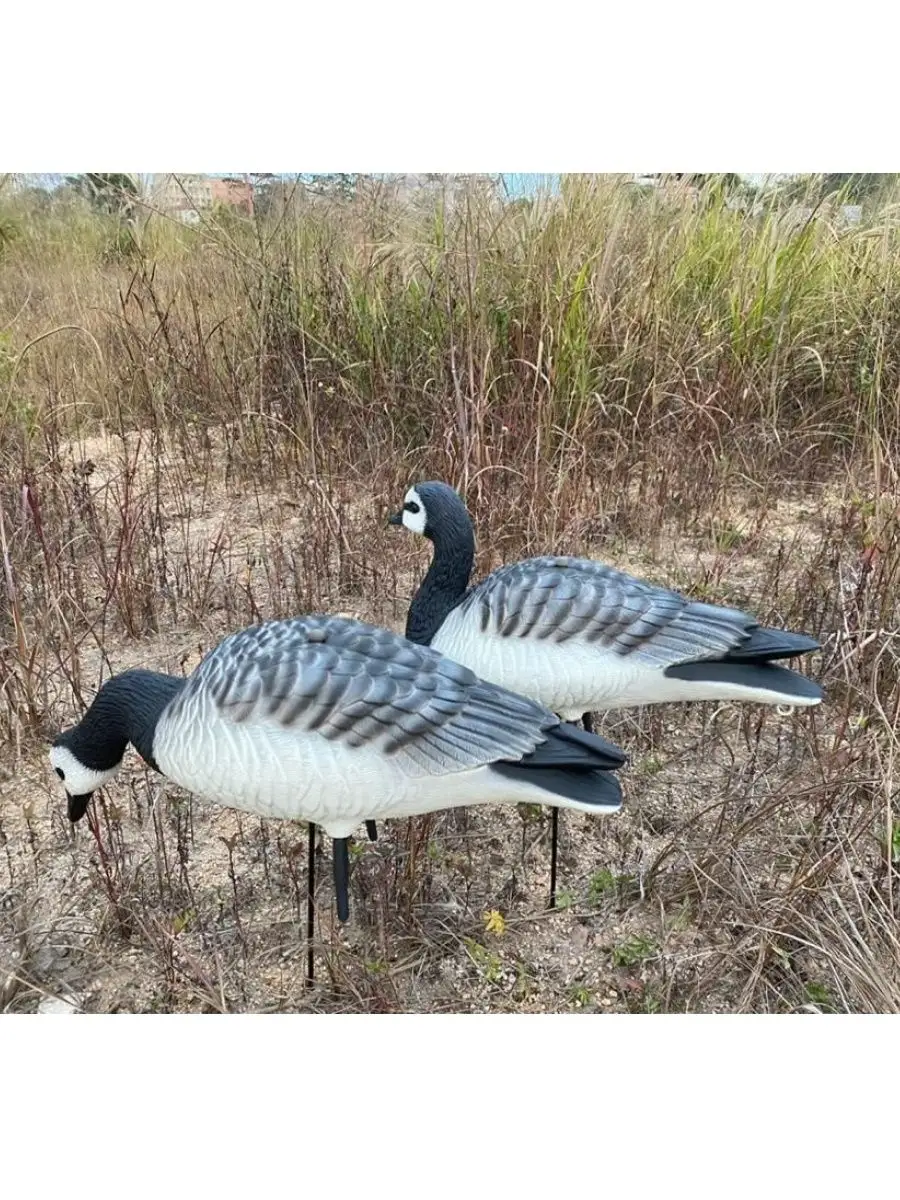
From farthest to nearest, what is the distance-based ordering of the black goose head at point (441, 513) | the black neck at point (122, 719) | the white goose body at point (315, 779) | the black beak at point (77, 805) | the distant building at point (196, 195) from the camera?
the distant building at point (196, 195)
the black goose head at point (441, 513)
the black beak at point (77, 805)
the black neck at point (122, 719)
the white goose body at point (315, 779)

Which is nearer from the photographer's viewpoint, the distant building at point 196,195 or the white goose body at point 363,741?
the white goose body at point 363,741

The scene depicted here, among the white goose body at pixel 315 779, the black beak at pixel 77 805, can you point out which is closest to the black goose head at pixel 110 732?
the black beak at pixel 77 805

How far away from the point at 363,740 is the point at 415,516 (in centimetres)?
63

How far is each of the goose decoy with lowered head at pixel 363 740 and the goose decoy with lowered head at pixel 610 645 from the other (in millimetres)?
213

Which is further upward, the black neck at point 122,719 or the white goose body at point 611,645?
the white goose body at point 611,645

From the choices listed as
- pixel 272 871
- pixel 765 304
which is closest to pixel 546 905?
pixel 272 871

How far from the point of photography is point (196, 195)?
2.64 metres

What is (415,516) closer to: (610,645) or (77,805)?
(610,645)

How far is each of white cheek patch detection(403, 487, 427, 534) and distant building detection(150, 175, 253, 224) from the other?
1185mm

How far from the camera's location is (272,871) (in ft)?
6.17

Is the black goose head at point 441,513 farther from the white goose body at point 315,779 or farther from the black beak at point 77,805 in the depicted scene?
the black beak at point 77,805

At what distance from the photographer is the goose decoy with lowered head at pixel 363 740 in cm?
142

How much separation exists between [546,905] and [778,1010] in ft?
1.54

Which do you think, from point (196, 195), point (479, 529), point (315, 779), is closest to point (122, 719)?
point (315, 779)
